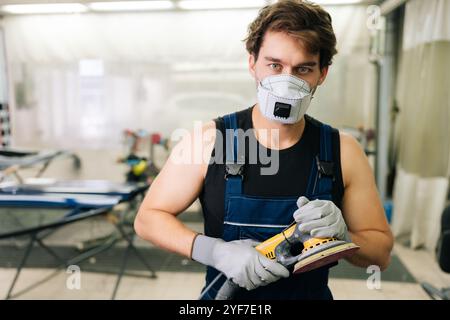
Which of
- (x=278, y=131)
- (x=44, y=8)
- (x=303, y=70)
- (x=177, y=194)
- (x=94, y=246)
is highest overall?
(x=44, y=8)

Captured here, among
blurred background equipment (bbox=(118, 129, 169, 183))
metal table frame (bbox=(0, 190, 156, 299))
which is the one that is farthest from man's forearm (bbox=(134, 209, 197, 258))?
blurred background equipment (bbox=(118, 129, 169, 183))

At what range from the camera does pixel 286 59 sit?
27.8 inches

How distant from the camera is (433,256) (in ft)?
7.26

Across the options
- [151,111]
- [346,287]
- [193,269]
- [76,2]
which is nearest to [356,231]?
[346,287]

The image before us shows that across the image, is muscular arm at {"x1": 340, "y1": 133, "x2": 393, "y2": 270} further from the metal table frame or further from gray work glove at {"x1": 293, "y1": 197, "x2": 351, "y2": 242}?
the metal table frame

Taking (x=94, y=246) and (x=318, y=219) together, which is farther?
(x=94, y=246)

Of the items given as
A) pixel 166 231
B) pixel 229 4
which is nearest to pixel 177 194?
pixel 166 231

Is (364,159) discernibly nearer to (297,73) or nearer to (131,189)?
(297,73)

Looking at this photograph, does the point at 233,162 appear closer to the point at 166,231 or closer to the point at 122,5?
the point at 166,231

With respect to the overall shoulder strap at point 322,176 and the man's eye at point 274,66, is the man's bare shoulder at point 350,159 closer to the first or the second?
the overall shoulder strap at point 322,176

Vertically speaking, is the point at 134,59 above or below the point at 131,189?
above

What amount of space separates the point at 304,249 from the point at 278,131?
0.27 m

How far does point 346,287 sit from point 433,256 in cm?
127

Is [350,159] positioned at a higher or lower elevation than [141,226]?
higher
